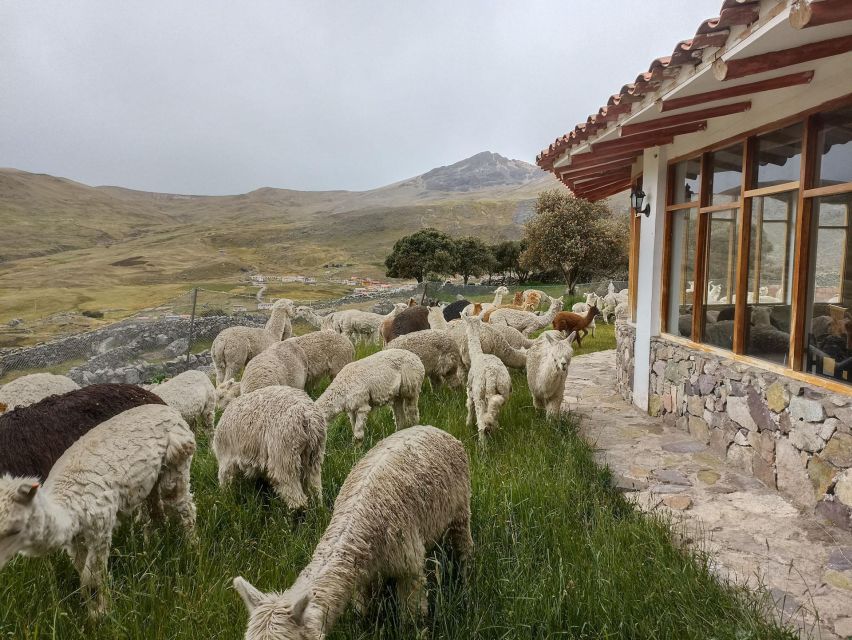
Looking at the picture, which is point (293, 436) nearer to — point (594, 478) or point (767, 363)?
point (594, 478)

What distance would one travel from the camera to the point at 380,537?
233 centimetres

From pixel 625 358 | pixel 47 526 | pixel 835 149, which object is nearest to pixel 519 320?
pixel 625 358

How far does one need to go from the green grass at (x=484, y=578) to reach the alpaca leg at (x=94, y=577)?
0.27ft

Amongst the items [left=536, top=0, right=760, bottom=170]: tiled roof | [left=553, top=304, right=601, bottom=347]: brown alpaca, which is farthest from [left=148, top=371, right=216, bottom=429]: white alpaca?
[left=553, top=304, right=601, bottom=347]: brown alpaca

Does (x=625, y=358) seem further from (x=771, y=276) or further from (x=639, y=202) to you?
(x=771, y=276)

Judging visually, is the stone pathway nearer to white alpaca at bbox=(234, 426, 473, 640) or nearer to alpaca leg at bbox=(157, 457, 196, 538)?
white alpaca at bbox=(234, 426, 473, 640)

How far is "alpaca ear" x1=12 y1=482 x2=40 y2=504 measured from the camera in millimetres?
1960

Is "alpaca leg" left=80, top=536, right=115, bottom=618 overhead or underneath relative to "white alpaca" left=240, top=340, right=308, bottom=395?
underneath

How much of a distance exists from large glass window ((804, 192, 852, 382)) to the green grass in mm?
1969

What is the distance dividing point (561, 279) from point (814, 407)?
136 feet

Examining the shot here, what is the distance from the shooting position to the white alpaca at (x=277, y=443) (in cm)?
347

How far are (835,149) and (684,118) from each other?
1.45m

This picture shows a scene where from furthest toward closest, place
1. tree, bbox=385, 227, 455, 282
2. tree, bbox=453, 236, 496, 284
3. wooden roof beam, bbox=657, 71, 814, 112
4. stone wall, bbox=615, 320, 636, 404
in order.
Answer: tree, bbox=453, 236, 496, 284
tree, bbox=385, 227, 455, 282
stone wall, bbox=615, 320, 636, 404
wooden roof beam, bbox=657, 71, 814, 112

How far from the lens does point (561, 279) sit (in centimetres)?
4412
